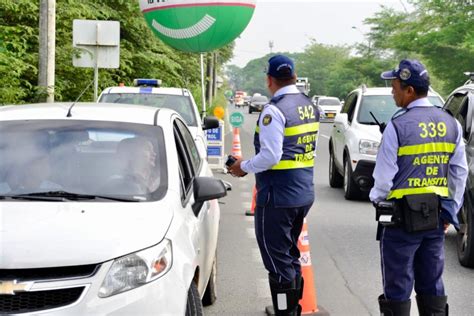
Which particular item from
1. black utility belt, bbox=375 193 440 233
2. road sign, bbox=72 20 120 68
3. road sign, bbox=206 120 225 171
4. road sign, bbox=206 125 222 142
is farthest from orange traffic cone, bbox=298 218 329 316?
road sign, bbox=206 125 222 142

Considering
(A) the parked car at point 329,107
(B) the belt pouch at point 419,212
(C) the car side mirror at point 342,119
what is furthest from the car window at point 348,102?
(A) the parked car at point 329,107

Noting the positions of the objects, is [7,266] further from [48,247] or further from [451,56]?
[451,56]

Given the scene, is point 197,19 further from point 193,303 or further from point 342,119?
point 193,303

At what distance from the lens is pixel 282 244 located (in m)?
5.62

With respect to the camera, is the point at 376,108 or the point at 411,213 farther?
the point at 376,108

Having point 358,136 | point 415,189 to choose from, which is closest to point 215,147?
point 358,136

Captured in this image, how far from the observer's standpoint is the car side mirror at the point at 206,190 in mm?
4910

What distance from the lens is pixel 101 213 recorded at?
4.25m

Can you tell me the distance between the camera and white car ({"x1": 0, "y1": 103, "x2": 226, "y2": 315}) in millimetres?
3764

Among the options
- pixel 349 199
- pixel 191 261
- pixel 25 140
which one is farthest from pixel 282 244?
pixel 349 199

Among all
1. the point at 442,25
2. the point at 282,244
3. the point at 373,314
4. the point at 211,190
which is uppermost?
the point at 442,25

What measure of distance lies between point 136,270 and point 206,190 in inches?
43.9

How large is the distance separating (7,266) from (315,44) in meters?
146

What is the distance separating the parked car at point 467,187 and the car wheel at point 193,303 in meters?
3.88
